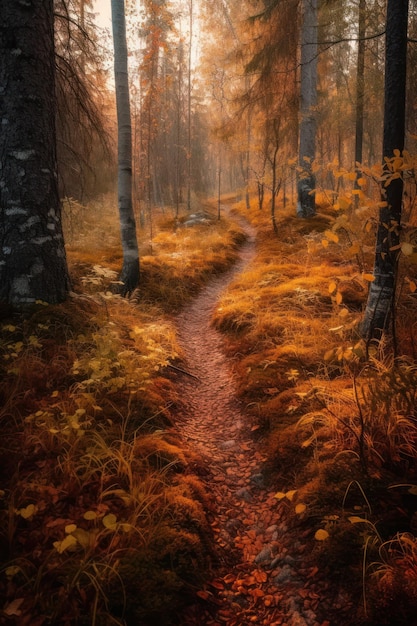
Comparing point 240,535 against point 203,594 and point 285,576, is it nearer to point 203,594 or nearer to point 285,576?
point 285,576

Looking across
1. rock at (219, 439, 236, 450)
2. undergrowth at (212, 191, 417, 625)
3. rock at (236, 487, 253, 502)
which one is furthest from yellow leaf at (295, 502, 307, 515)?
rock at (219, 439, 236, 450)

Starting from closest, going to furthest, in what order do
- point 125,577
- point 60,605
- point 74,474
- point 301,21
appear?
point 60,605
point 125,577
point 74,474
point 301,21

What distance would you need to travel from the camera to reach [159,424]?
10.9ft

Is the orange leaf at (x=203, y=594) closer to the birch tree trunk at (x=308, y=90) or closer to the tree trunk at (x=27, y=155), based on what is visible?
the tree trunk at (x=27, y=155)

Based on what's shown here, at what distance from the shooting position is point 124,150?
656 cm

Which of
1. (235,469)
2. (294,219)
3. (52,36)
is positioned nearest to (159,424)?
(235,469)

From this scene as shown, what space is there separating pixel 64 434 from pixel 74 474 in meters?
0.38

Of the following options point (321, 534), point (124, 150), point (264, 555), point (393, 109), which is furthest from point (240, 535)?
point (124, 150)

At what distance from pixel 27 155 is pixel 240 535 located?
13.7 ft

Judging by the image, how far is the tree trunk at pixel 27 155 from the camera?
3.60 m

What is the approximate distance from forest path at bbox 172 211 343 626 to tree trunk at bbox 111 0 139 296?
10.7 feet

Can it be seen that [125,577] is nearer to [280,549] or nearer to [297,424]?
[280,549]

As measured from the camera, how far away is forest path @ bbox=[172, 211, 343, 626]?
6.60 ft

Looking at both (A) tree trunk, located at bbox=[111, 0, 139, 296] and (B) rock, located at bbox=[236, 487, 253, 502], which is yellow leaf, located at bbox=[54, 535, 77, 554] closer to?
(B) rock, located at bbox=[236, 487, 253, 502]
